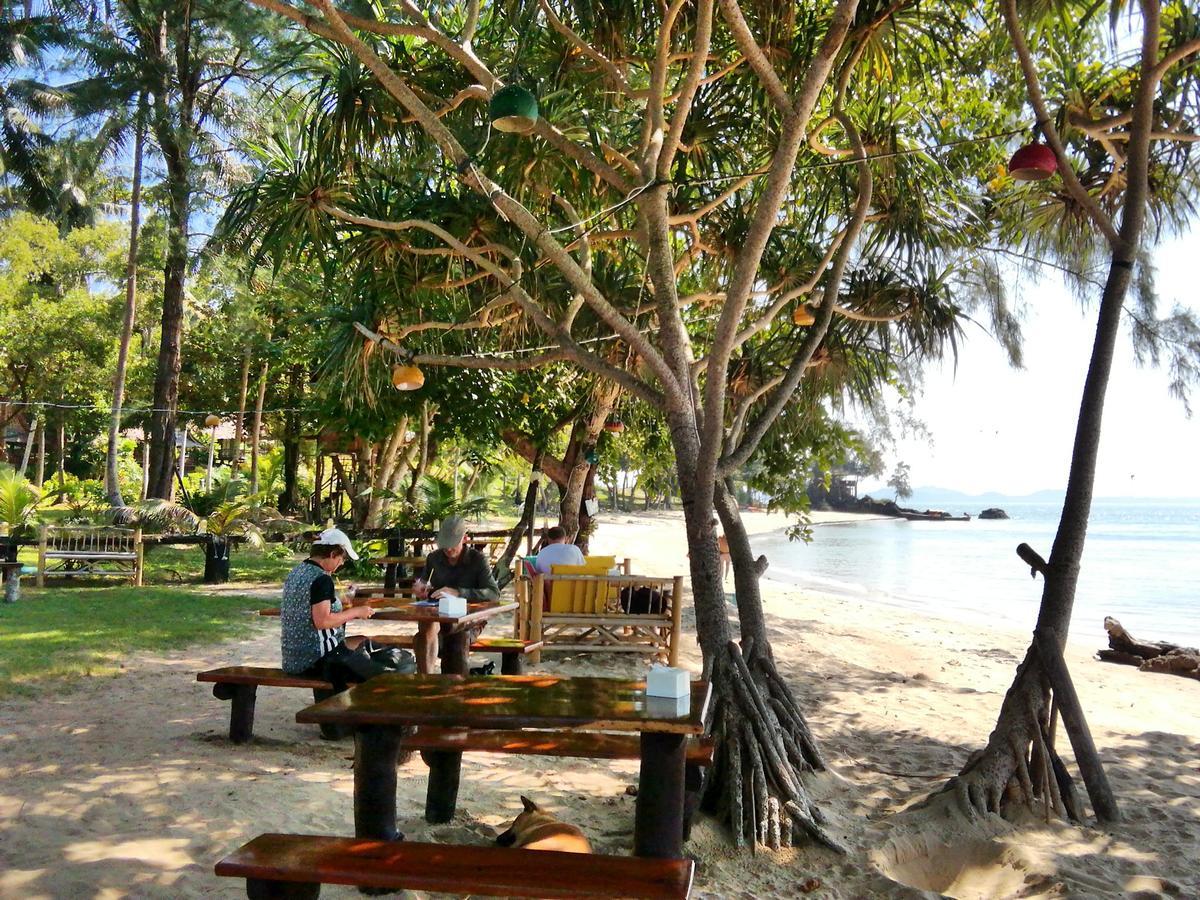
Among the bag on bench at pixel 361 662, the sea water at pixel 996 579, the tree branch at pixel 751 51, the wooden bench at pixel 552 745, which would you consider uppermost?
the tree branch at pixel 751 51

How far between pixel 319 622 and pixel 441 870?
221 centimetres

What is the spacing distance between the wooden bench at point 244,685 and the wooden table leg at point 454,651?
60cm

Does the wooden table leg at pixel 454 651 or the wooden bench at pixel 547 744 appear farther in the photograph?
the wooden table leg at pixel 454 651

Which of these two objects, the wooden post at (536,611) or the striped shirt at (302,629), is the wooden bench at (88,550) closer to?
the wooden post at (536,611)

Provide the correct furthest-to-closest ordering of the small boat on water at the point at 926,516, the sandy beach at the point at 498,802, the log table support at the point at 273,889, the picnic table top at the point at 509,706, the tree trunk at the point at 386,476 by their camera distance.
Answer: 1. the small boat on water at the point at 926,516
2. the tree trunk at the point at 386,476
3. the sandy beach at the point at 498,802
4. the picnic table top at the point at 509,706
5. the log table support at the point at 273,889

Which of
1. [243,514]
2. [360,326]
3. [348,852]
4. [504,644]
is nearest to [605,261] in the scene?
[360,326]

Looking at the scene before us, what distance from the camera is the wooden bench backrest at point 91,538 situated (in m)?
11.0

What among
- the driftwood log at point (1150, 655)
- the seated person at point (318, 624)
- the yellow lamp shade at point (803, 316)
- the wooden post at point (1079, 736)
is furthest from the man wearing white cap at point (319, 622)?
the driftwood log at point (1150, 655)

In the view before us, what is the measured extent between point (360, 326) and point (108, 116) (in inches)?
545

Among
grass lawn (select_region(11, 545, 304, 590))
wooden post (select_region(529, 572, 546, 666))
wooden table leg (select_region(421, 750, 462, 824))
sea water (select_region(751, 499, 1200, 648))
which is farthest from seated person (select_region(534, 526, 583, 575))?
sea water (select_region(751, 499, 1200, 648))

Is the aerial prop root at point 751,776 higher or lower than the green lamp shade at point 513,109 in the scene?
lower

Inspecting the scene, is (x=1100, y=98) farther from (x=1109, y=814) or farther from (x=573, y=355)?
(x=1109, y=814)

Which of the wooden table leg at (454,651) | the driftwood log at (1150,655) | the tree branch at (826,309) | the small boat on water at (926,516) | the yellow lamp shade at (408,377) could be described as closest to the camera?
the wooden table leg at (454,651)

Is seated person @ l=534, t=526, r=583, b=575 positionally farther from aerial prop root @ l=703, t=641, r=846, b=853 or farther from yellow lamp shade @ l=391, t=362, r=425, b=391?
aerial prop root @ l=703, t=641, r=846, b=853
